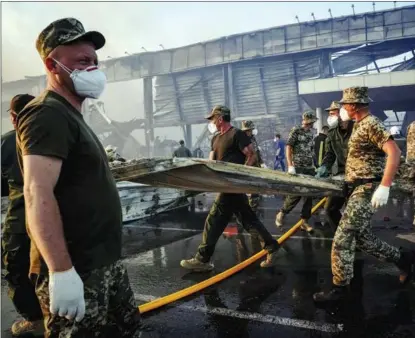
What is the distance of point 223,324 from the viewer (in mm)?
3256

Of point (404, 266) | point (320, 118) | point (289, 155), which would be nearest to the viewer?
point (404, 266)

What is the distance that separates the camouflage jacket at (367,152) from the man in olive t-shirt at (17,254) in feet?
11.2

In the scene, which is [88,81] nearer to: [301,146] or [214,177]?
[214,177]

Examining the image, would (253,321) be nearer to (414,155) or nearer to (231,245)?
(231,245)

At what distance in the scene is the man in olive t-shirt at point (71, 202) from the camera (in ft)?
5.13

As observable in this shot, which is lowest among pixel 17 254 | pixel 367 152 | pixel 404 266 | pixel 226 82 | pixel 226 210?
pixel 404 266

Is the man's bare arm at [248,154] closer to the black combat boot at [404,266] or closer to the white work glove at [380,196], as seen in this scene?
the white work glove at [380,196]

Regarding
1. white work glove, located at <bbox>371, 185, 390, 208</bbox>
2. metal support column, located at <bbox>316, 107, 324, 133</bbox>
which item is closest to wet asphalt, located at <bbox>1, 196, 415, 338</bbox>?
white work glove, located at <bbox>371, 185, 390, 208</bbox>

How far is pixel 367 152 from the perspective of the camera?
3.87 metres

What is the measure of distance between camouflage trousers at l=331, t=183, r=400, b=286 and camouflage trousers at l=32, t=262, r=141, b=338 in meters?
2.45

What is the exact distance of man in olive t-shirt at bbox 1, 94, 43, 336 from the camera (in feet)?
10.4

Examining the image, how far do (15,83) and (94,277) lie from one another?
37.5m

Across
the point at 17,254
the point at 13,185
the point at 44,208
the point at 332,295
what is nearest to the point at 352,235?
the point at 332,295

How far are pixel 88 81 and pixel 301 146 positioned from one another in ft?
19.9
